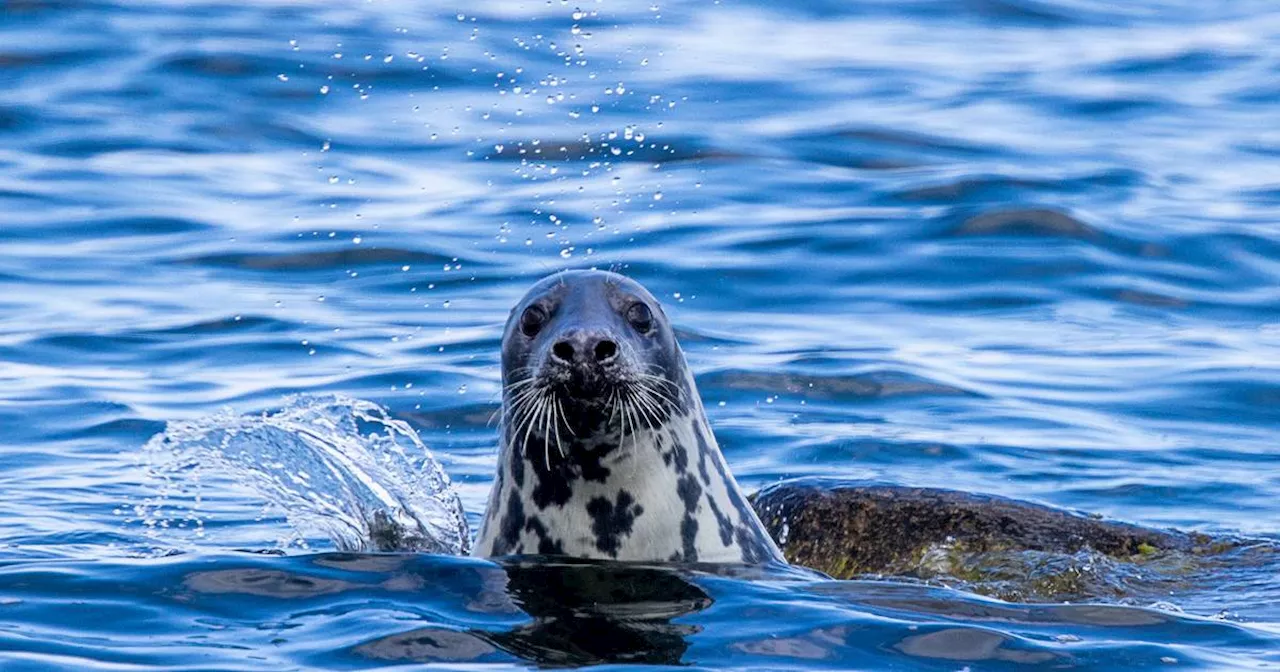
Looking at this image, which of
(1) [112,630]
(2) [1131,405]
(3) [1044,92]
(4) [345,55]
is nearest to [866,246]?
(2) [1131,405]

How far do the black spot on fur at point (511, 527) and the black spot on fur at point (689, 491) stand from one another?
49 centimetres

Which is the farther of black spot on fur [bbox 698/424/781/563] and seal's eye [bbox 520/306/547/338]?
black spot on fur [bbox 698/424/781/563]

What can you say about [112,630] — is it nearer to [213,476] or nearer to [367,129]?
[213,476]

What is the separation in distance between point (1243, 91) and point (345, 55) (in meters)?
7.50

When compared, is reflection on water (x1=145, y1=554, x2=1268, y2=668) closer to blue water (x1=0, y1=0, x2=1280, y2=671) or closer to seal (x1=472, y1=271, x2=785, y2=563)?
blue water (x1=0, y1=0, x2=1280, y2=671)

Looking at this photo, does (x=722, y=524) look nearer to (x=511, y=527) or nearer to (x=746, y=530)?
(x=746, y=530)

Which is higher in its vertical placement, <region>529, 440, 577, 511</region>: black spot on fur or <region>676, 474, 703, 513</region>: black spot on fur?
<region>529, 440, 577, 511</region>: black spot on fur

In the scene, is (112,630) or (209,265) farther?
(209,265)

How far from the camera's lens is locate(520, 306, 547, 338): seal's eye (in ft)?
22.9

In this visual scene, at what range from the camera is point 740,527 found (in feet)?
23.8

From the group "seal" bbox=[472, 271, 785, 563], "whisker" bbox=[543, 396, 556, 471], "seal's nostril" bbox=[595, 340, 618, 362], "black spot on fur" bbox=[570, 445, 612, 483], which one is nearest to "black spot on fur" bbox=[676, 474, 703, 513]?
"seal" bbox=[472, 271, 785, 563]

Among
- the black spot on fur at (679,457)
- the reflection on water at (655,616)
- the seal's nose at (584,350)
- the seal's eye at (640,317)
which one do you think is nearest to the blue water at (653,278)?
the reflection on water at (655,616)

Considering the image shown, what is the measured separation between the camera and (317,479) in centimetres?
885

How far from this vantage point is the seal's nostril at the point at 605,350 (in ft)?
21.7
